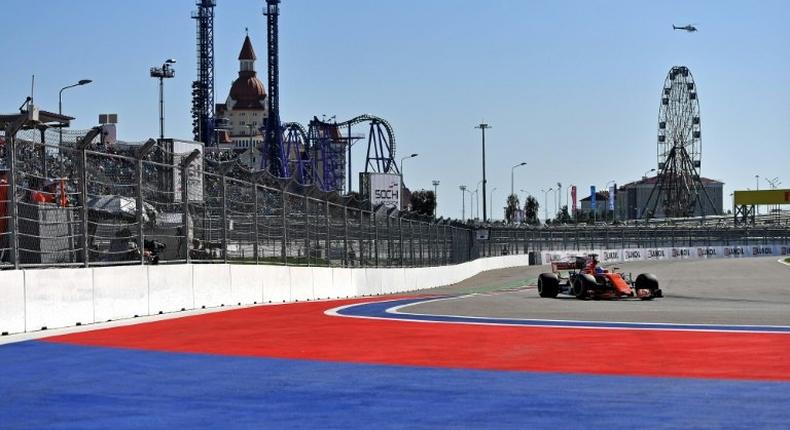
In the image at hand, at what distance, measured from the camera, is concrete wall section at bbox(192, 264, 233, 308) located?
18.2m

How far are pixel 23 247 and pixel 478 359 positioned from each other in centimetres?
630

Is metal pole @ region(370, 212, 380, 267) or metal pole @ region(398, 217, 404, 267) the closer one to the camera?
metal pole @ region(370, 212, 380, 267)

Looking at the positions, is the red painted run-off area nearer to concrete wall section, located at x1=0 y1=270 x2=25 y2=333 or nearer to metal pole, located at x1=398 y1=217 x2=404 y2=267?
concrete wall section, located at x1=0 y1=270 x2=25 y2=333

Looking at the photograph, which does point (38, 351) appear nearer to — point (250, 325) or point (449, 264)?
point (250, 325)

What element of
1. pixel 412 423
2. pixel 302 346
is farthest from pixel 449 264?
pixel 412 423

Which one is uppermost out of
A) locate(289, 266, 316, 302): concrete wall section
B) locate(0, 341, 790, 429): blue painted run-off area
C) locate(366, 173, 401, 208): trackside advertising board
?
locate(366, 173, 401, 208): trackside advertising board

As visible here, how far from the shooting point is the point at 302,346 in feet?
36.5

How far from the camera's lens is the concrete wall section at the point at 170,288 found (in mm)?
16484

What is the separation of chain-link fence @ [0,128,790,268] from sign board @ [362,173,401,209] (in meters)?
50.9

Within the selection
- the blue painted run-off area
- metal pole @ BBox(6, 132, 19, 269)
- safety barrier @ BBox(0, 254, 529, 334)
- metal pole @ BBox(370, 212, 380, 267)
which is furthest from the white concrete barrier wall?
the blue painted run-off area

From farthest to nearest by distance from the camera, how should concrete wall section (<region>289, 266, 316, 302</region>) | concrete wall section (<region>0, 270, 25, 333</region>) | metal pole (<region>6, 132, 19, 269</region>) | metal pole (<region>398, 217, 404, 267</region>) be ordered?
metal pole (<region>398, 217, 404, 267</region>) → concrete wall section (<region>289, 266, 316, 302</region>) → metal pole (<region>6, 132, 19, 269</region>) → concrete wall section (<region>0, 270, 25, 333</region>)

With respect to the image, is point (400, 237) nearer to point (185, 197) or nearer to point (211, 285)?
point (211, 285)

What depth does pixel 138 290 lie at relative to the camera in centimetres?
1602

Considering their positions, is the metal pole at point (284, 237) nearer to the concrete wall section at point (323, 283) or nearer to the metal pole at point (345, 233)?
the concrete wall section at point (323, 283)
